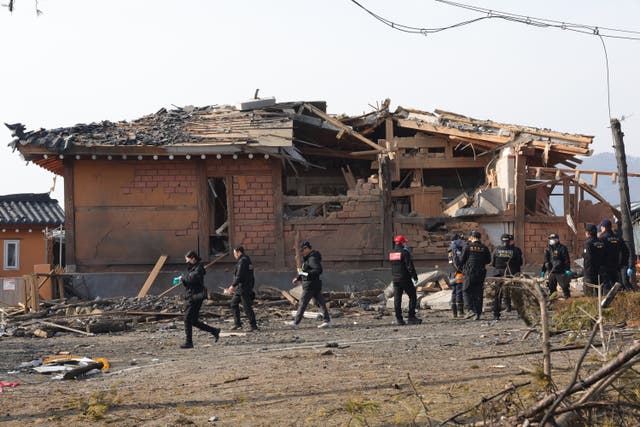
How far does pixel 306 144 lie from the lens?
23875mm

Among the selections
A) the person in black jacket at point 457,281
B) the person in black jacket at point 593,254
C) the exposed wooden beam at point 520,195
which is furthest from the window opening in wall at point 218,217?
the person in black jacket at point 593,254

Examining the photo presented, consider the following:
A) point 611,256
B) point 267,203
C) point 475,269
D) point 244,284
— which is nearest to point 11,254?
point 267,203

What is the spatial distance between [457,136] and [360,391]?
592 inches

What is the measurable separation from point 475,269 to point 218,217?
8902mm

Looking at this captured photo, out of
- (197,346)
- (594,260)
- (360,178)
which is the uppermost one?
(360,178)

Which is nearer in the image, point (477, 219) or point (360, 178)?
point (477, 219)

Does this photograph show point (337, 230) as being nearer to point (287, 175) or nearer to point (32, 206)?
point (287, 175)

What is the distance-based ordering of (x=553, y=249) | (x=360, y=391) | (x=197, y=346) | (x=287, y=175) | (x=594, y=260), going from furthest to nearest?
(x=287, y=175) → (x=553, y=249) → (x=594, y=260) → (x=197, y=346) → (x=360, y=391)

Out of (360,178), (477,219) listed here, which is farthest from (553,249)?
(360,178)

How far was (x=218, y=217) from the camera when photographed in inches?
899

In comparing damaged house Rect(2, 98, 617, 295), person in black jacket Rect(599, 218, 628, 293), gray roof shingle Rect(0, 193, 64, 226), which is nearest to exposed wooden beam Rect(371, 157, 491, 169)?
damaged house Rect(2, 98, 617, 295)

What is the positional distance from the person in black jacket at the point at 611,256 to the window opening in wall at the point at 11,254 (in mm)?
25062

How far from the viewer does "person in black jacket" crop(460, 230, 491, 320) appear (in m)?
15.7

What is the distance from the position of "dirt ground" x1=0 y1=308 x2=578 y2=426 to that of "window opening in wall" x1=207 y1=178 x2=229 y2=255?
728 cm
